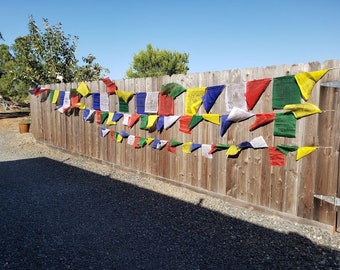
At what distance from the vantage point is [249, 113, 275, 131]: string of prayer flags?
3.95m

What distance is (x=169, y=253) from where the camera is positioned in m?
3.08

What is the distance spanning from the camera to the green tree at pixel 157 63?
115 feet

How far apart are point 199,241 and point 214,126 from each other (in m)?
2.08

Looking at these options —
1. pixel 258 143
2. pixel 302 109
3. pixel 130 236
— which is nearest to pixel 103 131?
pixel 130 236

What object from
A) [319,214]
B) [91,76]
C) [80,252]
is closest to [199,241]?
[80,252]

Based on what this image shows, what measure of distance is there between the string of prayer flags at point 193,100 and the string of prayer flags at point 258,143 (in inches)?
48.0

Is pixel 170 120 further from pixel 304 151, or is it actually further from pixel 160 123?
pixel 304 151

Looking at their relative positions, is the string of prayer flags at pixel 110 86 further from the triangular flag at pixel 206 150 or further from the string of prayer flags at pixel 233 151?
the string of prayer flags at pixel 233 151

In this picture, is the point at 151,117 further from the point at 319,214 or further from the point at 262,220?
the point at 319,214

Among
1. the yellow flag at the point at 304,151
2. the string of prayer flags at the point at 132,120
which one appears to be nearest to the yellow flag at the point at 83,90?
the string of prayer flags at the point at 132,120

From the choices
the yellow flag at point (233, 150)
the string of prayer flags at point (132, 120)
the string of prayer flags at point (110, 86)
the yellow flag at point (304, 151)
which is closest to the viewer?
the yellow flag at point (304, 151)

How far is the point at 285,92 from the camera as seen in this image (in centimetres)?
375

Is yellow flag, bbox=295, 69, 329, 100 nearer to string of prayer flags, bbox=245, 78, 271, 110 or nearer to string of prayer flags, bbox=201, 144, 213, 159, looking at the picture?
string of prayer flags, bbox=245, 78, 271, 110

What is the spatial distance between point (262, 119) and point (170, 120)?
198 centimetres
